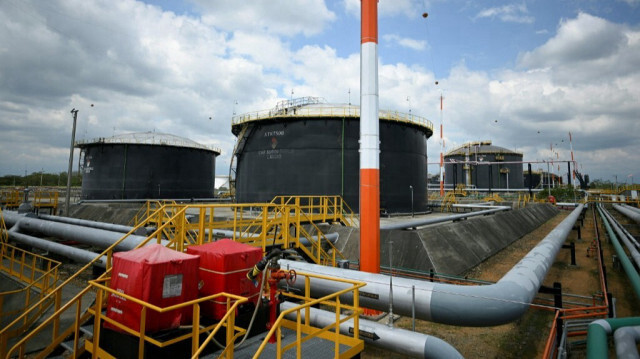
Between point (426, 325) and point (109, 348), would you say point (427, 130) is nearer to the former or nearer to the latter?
point (426, 325)

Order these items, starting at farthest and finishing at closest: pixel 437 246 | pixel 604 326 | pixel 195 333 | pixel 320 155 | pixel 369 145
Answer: pixel 320 155
pixel 437 246
pixel 369 145
pixel 604 326
pixel 195 333

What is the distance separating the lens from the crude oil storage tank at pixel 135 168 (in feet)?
129

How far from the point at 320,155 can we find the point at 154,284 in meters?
21.6

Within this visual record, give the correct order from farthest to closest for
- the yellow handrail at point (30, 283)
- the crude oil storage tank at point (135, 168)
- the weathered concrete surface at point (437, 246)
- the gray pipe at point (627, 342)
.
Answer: the crude oil storage tank at point (135, 168) → the weathered concrete surface at point (437, 246) → the yellow handrail at point (30, 283) → the gray pipe at point (627, 342)

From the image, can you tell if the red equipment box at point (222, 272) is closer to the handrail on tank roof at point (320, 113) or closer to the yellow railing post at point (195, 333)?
the yellow railing post at point (195, 333)

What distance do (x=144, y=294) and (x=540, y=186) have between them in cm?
11098

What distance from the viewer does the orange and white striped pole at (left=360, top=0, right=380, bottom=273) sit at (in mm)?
10508

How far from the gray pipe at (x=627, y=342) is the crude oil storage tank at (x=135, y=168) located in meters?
43.0

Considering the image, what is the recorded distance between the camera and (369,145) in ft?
35.1

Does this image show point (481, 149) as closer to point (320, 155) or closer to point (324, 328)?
point (320, 155)

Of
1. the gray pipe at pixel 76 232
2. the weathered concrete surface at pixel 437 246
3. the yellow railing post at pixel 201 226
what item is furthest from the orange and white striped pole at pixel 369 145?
the gray pipe at pixel 76 232

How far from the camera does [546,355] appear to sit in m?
5.90

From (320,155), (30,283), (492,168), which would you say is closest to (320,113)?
(320,155)

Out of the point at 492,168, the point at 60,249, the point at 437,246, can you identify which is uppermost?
the point at 492,168
